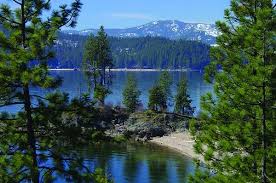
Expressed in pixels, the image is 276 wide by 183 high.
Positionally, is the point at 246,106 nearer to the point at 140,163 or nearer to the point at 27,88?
the point at 27,88

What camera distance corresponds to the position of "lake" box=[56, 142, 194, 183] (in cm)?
5951

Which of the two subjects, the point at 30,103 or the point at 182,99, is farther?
the point at 182,99

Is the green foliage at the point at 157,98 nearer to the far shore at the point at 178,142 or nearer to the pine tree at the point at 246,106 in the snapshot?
the far shore at the point at 178,142

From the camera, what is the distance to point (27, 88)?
50.6 ft

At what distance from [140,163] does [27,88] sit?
55.2 meters

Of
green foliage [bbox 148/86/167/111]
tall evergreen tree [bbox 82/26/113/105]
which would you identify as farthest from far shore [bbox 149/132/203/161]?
tall evergreen tree [bbox 82/26/113/105]

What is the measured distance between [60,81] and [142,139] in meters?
78.5

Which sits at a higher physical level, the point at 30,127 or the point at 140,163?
the point at 30,127

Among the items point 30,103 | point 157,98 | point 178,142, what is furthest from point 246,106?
point 157,98

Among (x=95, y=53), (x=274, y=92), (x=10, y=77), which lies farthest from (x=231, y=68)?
(x=95, y=53)

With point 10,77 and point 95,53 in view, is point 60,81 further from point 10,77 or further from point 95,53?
point 95,53

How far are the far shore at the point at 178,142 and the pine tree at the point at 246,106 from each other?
57045 mm

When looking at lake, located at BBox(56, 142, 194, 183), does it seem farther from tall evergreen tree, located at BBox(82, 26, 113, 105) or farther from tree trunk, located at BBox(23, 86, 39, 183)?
Result: tree trunk, located at BBox(23, 86, 39, 183)

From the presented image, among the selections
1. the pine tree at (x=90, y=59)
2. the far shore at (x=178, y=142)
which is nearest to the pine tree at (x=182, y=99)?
the far shore at (x=178, y=142)
